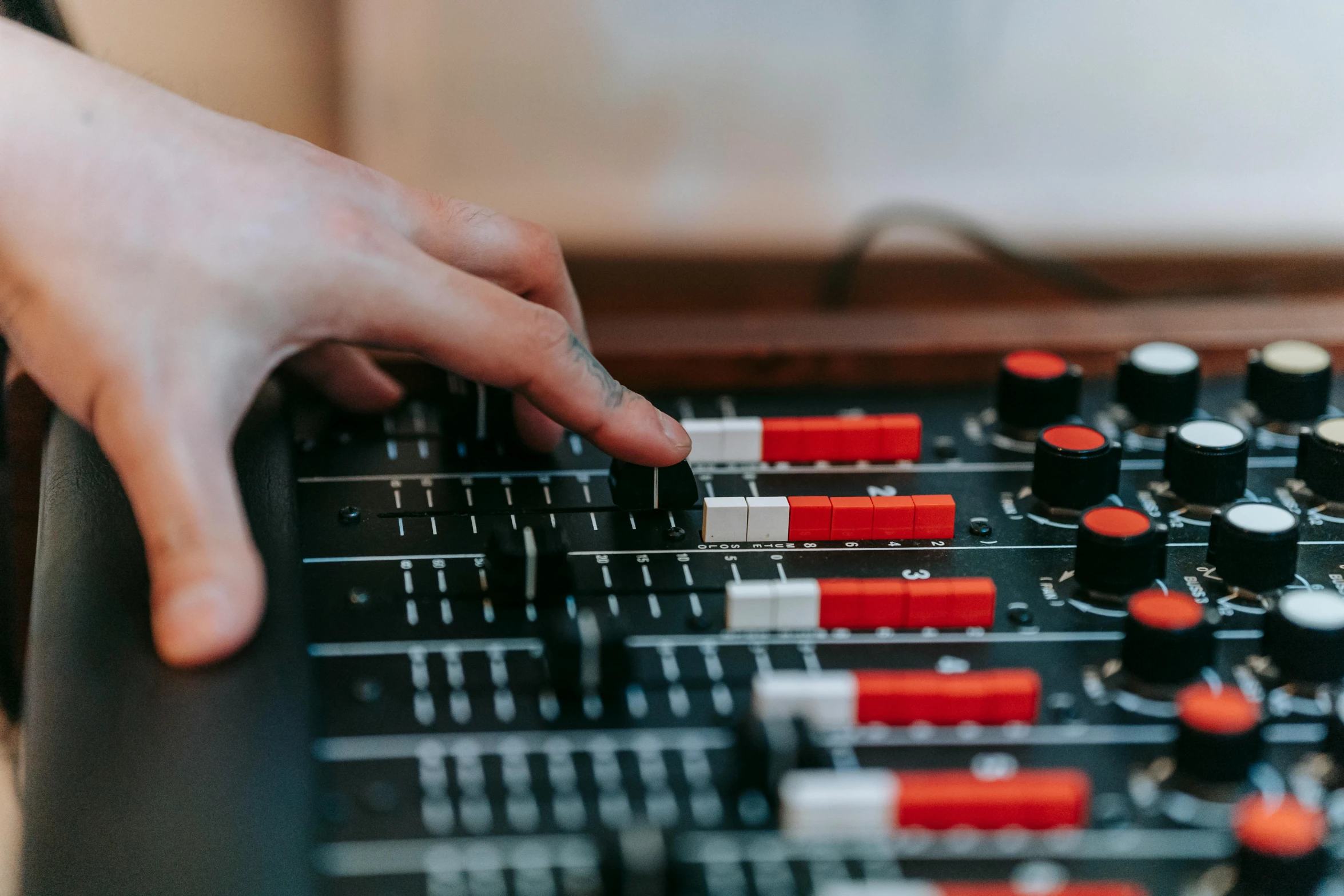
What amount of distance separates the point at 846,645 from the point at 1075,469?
7.9 inches

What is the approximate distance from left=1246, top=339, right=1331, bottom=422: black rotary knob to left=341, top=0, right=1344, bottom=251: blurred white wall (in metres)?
0.56

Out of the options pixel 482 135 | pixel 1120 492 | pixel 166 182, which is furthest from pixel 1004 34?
pixel 166 182

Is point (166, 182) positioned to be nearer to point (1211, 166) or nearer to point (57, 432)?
point (57, 432)

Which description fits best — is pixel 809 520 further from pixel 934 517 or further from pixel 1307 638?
pixel 1307 638

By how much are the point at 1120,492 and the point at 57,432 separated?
→ 63 cm

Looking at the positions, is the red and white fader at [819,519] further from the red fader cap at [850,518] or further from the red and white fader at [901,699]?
the red and white fader at [901,699]

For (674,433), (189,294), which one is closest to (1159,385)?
(674,433)

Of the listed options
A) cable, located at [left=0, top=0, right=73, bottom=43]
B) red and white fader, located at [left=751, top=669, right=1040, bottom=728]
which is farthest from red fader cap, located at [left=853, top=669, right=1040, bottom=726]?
cable, located at [left=0, top=0, right=73, bottom=43]

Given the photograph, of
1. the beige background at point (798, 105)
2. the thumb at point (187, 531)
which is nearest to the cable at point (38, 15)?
the beige background at point (798, 105)

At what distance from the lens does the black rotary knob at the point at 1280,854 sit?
19.2 inches

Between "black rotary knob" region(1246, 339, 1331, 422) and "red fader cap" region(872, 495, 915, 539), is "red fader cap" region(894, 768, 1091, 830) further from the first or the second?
"black rotary knob" region(1246, 339, 1331, 422)

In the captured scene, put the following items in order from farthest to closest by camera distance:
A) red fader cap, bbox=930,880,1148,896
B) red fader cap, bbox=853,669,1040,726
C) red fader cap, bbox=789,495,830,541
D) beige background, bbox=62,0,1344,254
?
beige background, bbox=62,0,1344,254 < red fader cap, bbox=789,495,830,541 < red fader cap, bbox=853,669,1040,726 < red fader cap, bbox=930,880,1148,896

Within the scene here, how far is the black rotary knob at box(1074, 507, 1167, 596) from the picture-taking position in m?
0.67

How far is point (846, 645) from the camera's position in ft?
2.12
